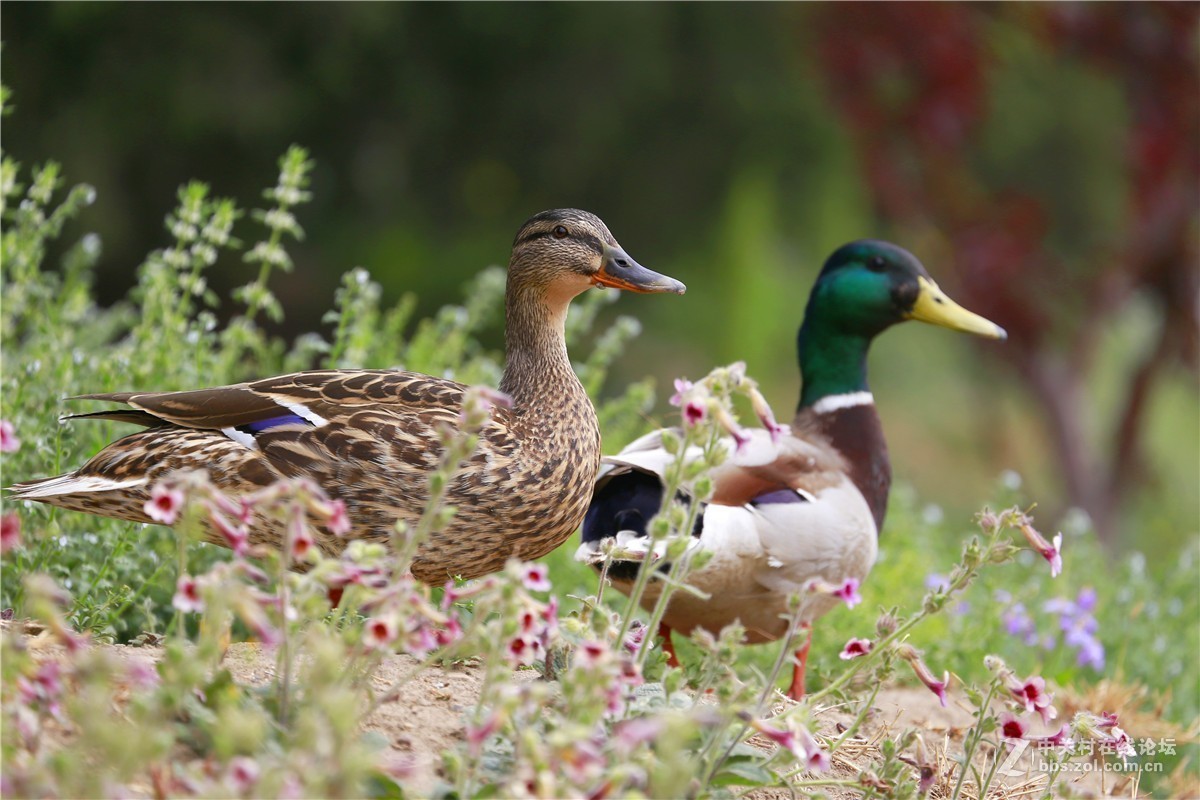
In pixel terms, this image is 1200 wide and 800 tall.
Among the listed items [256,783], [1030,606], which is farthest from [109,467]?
[1030,606]

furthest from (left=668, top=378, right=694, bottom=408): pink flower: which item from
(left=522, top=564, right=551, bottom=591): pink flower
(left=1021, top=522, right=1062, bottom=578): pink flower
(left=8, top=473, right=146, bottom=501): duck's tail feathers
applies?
(left=8, top=473, right=146, bottom=501): duck's tail feathers

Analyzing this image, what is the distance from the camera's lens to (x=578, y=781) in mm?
1632

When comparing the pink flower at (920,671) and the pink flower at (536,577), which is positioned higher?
the pink flower at (536,577)

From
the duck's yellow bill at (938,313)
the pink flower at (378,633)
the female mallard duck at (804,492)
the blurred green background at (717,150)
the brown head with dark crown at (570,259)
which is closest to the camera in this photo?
the pink flower at (378,633)

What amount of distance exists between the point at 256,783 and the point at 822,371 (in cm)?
317

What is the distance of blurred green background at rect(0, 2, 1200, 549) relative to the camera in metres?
8.55

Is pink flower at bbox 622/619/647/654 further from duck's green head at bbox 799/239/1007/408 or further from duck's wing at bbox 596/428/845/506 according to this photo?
duck's green head at bbox 799/239/1007/408

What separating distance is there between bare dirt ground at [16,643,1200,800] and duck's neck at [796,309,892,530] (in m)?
0.89

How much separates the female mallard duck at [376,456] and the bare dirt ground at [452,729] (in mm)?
285

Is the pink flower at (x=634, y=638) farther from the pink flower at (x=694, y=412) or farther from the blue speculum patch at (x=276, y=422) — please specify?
the blue speculum patch at (x=276, y=422)

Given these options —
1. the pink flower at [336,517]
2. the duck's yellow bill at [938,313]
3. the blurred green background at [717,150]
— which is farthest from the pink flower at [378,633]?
the blurred green background at [717,150]

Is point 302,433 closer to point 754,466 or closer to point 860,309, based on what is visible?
point 754,466

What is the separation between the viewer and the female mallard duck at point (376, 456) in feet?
9.58

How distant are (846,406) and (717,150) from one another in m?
6.14
